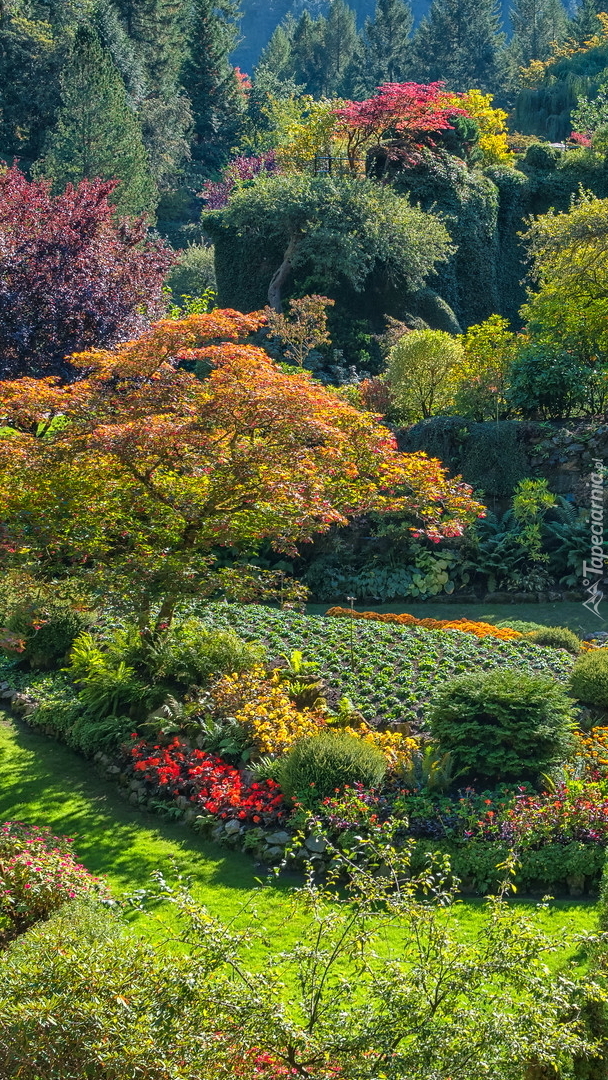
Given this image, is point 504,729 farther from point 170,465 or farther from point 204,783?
point 170,465

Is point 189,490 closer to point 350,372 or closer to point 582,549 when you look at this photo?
point 582,549

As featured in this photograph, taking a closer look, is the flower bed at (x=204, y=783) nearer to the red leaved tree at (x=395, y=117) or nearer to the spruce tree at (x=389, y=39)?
the red leaved tree at (x=395, y=117)

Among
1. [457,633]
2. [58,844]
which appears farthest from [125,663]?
[457,633]

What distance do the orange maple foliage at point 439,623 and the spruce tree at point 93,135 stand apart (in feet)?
85.5

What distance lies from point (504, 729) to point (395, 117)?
22.0 m

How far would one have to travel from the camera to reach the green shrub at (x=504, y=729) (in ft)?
27.0

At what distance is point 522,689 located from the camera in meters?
8.54

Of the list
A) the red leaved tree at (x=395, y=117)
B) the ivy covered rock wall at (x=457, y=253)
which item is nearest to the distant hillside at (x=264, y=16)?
the ivy covered rock wall at (x=457, y=253)

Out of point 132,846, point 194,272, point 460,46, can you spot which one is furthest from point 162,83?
point 132,846

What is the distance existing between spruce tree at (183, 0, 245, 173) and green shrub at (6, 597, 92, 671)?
40747 mm

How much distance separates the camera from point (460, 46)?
5784 centimetres

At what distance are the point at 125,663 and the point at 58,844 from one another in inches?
116

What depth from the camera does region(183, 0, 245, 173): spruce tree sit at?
4847 centimetres

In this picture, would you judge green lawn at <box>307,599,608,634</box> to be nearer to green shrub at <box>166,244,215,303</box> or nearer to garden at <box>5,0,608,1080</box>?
garden at <box>5,0,608,1080</box>
